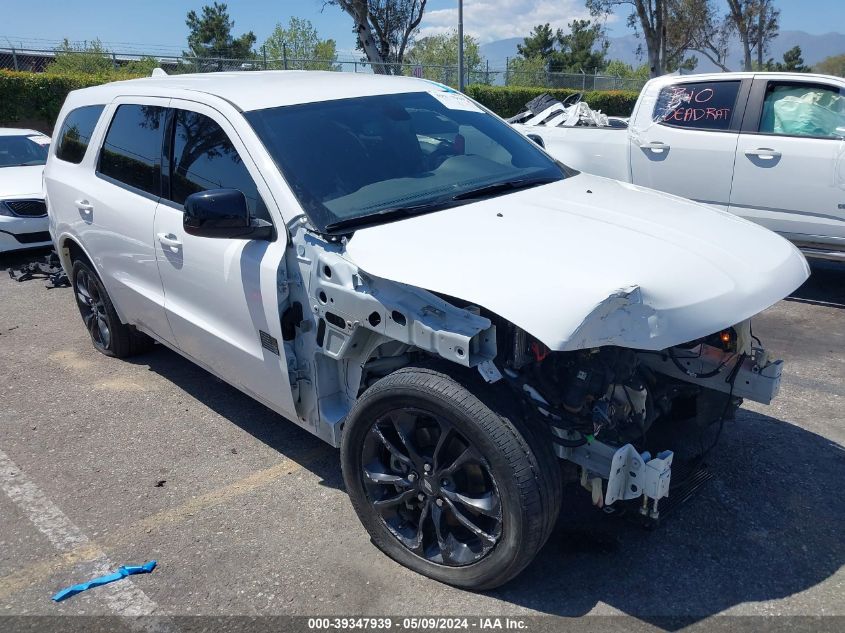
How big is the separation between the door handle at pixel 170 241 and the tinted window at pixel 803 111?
5.36 metres

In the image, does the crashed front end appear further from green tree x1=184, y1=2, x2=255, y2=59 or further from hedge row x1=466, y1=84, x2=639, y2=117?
green tree x1=184, y1=2, x2=255, y2=59

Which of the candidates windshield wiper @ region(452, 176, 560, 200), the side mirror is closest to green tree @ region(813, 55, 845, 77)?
windshield wiper @ region(452, 176, 560, 200)

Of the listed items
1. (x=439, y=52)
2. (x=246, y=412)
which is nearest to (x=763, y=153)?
(x=246, y=412)

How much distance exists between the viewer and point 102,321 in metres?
5.45

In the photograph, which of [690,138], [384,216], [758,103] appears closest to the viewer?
[384,216]

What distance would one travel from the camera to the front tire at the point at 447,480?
2.57 meters

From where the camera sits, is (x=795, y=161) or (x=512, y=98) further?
(x=512, y=98)

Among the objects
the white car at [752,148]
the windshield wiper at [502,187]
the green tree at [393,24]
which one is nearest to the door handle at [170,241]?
the windshield wiper at [502,187]

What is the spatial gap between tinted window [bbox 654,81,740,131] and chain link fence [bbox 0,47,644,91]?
1001 centimetres

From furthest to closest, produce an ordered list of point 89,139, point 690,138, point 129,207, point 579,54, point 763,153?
point 579,54
point 690,138
point 763,153
point 89,139
point 129,207

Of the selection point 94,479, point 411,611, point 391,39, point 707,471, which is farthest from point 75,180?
point 391,39

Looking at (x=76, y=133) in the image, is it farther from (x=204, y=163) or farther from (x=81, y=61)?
(x=81, y=61)

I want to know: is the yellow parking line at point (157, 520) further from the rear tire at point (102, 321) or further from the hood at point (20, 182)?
the hood at point (20, 182)

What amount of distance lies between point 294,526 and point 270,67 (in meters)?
22.5
